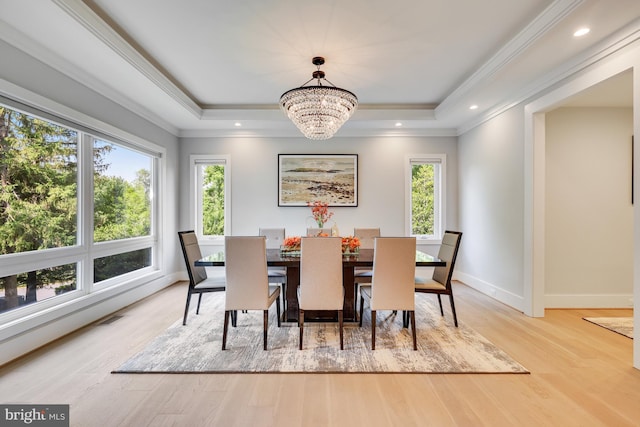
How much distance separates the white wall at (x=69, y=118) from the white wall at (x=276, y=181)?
105cm

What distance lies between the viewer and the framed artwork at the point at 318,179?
5.11 metres

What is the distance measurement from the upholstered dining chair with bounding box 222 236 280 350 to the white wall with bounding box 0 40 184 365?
157cm

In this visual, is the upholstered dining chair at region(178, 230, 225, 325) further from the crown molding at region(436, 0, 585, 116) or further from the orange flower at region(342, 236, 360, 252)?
the crown molding at region(436, 0, 585, 116)

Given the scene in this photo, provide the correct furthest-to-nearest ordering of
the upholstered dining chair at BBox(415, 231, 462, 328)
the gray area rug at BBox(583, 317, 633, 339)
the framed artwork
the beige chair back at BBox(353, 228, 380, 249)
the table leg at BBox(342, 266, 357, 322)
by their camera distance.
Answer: the framed artwork, the beige chair back at BBox(353, 228, 380, 249), the table leg at BBox(342, 266, 357, 322), the upholstered dining chair at BBox(415, 231, 462, 328), the gray area rug at BBox(583, 317, 633, 339)

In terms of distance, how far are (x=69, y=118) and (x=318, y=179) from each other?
10.8 ft

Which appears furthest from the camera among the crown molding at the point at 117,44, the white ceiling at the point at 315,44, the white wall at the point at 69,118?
the white wall at the point at 69,118

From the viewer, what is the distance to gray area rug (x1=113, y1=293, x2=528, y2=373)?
7.44 feet

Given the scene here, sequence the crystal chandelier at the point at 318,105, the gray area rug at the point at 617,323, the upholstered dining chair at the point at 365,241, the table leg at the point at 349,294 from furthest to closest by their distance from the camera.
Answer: the upholstered dining chair at the point at 365,241 < the table leg at the point at 349,294 < the gray area rug at the point at 617,323 < the crystal chandelier at the point at 318,105

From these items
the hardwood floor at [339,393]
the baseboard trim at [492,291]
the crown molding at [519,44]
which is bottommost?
the hardwood floor at [339,393]

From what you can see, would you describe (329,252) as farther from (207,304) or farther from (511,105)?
(511,105)

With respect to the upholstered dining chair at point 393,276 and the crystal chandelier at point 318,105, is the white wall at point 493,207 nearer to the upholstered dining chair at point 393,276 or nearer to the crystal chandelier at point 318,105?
the upholstered dining chair at point 393,276

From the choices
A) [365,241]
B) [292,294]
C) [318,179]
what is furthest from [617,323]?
[318,179]

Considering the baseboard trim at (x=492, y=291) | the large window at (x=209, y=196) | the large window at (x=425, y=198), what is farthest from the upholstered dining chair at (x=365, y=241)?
the large window at (x=209, y=196)

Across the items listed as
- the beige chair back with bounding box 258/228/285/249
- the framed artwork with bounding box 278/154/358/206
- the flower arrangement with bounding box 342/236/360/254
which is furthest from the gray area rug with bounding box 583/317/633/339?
the beige chair back with bounding box 258/228/285/249
